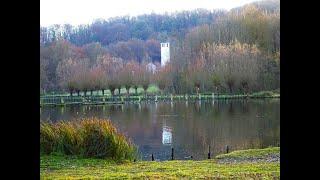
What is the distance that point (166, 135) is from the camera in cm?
1292

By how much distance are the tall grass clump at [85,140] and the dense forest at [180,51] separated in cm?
434

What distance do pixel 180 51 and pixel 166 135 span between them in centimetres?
356

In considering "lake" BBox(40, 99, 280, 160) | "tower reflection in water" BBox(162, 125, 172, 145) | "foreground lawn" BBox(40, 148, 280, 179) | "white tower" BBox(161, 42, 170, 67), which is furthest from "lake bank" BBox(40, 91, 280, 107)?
"foreground lawn" BBox(40, 148, 280, 179)

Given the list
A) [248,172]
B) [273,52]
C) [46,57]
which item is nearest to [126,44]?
[46,57]

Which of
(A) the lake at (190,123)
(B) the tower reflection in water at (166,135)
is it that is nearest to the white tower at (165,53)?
(A) the lake at (190,123)

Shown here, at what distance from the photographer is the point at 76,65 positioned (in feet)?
47.0

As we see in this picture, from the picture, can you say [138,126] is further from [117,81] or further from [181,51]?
[181,51]

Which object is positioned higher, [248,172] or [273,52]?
[273,52]

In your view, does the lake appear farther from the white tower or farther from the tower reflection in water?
the white tower

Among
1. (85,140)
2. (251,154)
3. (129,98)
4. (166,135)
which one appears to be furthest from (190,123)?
(85,140)

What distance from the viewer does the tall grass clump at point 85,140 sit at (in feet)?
30.2
